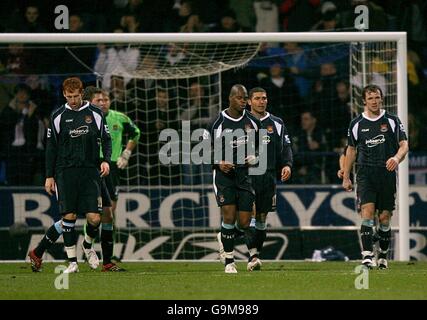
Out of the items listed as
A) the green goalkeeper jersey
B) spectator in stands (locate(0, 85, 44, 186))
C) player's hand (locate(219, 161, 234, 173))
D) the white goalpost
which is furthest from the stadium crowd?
player's hand (locate(219, 161, 234, 173))

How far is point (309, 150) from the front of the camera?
1811 centimetres

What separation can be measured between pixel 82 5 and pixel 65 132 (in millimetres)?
7383

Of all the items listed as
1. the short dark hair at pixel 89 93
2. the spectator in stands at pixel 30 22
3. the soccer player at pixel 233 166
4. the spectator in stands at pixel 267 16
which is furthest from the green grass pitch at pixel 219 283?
the spectator in stands at pixel 267 16

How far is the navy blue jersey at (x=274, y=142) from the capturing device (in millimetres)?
13664

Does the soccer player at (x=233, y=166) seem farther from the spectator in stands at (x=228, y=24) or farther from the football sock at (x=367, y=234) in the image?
the spectator in stands at (x=228, y=24)

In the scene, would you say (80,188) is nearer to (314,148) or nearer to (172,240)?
(172,240)

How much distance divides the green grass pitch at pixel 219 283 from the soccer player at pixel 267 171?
337 mm

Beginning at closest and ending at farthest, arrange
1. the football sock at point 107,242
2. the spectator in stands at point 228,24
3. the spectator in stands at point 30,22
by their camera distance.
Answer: the football sock at point 107,242 → the spectator in stands at point 30,22 → the spectator in stands at point 228,24

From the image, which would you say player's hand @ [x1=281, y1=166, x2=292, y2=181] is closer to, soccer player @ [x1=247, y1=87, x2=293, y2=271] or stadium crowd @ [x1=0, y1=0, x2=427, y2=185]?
soccer player @ [x1=247, y1=87, x2=293, y2=271]

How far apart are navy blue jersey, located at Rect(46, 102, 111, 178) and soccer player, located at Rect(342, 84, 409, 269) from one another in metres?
2.73

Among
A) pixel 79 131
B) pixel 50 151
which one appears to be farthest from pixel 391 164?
pixel 50 151

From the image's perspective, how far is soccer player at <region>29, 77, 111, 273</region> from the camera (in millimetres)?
12781

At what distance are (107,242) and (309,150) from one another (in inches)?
202
